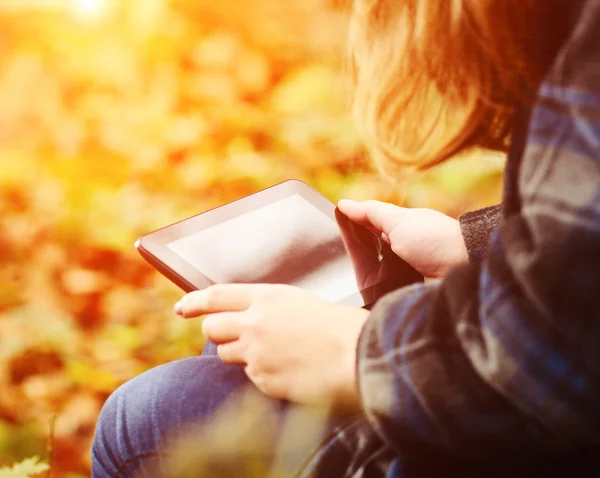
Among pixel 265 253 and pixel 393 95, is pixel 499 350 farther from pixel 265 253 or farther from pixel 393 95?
pixel 393 95

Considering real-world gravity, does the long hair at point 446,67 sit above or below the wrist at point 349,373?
above

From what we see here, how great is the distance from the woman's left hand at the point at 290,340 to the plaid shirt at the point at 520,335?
1.7 inches

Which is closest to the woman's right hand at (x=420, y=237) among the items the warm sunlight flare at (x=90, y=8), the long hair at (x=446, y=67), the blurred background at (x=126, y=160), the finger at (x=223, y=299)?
the long hair at (x=446, y=67)

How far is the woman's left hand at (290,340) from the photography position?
0.57m

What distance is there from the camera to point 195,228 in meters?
0.82

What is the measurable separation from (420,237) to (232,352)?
395 mm

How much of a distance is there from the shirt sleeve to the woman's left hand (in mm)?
45

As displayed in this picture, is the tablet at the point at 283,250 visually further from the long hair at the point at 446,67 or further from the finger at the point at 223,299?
the long hair at the point at 446,67

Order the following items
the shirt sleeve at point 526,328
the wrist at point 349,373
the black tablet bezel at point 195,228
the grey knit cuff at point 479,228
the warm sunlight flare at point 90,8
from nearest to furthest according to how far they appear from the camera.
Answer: the shirt sleeve at point 526,328
the wrist at point 349,373
the black tablet bezel at point 195,228
the grey knit cuff at point 479,228
the warm sunlight flare at point 90,8

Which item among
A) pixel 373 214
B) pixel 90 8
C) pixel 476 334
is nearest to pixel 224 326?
pixel 476 334

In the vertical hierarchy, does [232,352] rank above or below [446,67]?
below

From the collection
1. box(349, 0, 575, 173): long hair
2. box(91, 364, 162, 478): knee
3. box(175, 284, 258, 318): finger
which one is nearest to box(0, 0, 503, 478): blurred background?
box(349, 0, 575, 173): long hair

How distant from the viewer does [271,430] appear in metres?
0.61

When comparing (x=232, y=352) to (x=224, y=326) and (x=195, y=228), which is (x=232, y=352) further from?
(x=195, y=228)
